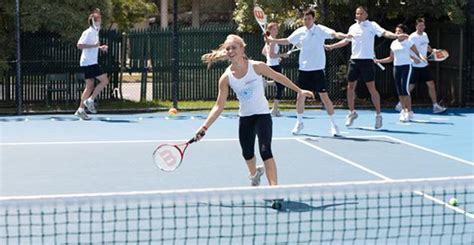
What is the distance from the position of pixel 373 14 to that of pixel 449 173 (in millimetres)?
9458

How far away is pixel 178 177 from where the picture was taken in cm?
1078

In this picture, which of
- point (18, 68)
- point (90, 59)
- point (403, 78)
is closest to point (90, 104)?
point (90, 59)

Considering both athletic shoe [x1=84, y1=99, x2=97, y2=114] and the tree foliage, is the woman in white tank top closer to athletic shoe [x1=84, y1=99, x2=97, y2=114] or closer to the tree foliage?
athletic shoe [x1=84, y1=99, x2=97, y2=114]

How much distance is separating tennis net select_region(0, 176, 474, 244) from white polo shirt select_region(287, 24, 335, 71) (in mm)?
5488

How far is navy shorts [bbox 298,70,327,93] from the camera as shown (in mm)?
14352

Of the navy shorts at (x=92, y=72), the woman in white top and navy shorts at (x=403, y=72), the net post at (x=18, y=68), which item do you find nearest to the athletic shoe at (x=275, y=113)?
the woman in white top and navy shorts at (x=403, y=72)

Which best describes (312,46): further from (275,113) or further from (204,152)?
(275,113)

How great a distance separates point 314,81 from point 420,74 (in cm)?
414

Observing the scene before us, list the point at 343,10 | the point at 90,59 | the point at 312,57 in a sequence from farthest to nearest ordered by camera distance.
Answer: the point at 343,10 < the point at 90,59 < the point at 312,57

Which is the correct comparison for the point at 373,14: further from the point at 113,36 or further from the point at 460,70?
the point at 113,36

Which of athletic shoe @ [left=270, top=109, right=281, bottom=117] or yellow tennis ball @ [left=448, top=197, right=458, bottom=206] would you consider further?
athletic shoe @ [left=270, top=109, right=281, bottom=117]

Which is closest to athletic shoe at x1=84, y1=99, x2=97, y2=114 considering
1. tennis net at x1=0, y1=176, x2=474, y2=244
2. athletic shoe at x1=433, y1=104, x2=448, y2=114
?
athletic shoe at x1=433, y1=104, x2=448, y2=114

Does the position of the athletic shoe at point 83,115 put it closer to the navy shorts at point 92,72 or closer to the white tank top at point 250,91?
the navy shorts at point 92,72

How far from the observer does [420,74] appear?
1783cm
